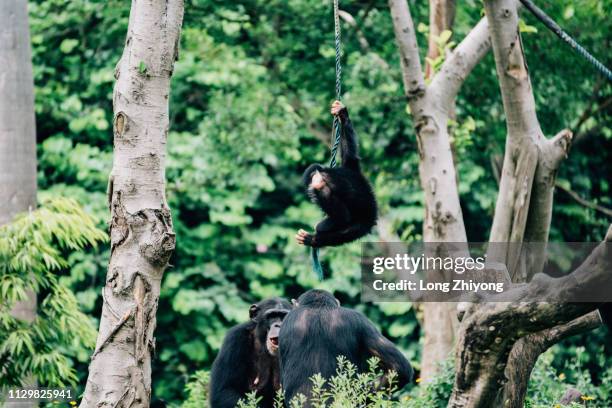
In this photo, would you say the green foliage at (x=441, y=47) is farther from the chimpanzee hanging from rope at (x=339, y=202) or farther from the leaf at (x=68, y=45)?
the leaf at (x=68, y=45)

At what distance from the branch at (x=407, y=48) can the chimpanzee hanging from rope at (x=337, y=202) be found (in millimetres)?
1758

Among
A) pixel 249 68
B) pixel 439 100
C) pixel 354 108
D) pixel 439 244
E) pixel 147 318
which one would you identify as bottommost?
pixel 147 318

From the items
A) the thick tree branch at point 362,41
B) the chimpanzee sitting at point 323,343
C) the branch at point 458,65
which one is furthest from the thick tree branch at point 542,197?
the thick tree branch at point 362,41

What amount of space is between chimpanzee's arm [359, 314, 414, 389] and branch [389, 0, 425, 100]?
246 cm

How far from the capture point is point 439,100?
717 centimetres

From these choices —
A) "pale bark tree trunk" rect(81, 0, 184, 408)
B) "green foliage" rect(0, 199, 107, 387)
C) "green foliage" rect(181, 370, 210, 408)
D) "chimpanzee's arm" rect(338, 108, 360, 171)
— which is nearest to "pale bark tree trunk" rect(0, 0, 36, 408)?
"green foliage" rect(0, 199, 107, 387)

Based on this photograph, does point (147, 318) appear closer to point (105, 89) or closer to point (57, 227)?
point (57, 227)

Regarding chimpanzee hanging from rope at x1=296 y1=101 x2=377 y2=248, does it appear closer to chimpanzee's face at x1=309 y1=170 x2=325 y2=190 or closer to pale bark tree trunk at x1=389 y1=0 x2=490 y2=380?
chimpanzee's face at x1=309 y1=170 x2=325 y2=190

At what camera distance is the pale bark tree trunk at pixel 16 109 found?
27.1 ft

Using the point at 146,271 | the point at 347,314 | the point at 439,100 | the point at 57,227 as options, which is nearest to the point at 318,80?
the point at 439,100

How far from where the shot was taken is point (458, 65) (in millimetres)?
7344

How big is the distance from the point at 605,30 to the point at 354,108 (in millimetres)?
2810

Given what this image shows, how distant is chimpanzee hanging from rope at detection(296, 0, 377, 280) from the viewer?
17.2 feet

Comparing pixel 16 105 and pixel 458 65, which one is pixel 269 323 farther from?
pixel 16 105
